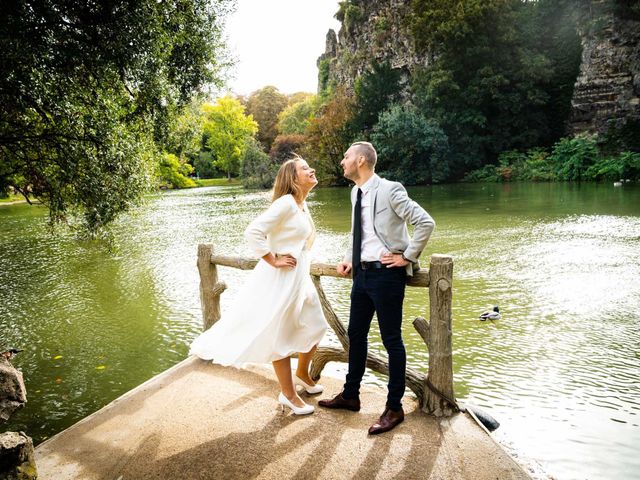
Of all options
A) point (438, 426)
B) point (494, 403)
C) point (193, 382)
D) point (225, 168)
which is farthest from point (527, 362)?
point (225, 168)

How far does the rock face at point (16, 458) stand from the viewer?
2365mm

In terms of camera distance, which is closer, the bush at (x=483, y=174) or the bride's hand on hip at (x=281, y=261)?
the bride's hand on hip at (x=281, y=261)

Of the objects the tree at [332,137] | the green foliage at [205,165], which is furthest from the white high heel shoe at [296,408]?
the green foliage at [205,165]

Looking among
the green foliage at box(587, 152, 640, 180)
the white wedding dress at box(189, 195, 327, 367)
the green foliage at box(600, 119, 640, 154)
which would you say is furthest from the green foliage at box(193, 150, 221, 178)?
the white wedding dress at box(189, 195, 327, 367)

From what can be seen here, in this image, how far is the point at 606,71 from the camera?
1207 inches

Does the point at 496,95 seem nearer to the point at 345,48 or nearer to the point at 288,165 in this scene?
the point at 345,48

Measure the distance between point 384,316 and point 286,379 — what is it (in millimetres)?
982

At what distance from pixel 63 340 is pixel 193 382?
4226 mm

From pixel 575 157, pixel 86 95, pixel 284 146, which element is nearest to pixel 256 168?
pixel 284 146

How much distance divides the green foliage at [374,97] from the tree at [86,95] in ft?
93.3

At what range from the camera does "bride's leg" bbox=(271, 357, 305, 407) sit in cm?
355

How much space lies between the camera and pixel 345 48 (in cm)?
5084

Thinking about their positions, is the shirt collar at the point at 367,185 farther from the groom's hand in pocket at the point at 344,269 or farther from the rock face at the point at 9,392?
the rock face at the point at 9,392

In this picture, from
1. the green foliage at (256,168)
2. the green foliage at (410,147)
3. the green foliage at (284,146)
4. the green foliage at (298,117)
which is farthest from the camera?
the green foliage at (298,117)
